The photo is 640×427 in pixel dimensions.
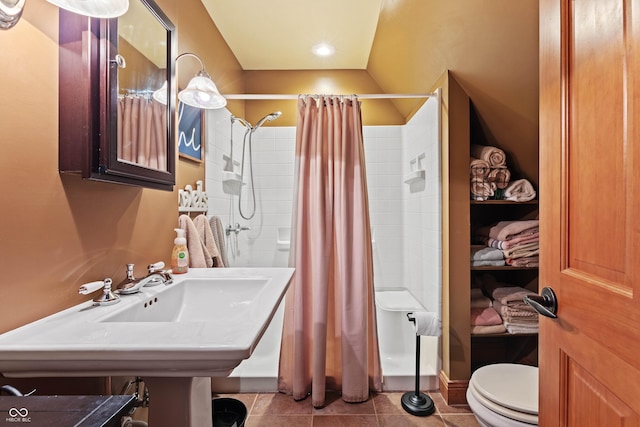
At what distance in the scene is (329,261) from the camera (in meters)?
1.87

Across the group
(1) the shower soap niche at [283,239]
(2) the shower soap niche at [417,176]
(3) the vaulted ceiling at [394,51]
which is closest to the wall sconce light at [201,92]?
(3) the vaulted ceiling at [394,51]

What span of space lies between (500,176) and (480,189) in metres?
0.15

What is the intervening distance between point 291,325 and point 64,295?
127cm

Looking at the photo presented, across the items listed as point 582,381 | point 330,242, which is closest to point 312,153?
point 330,242

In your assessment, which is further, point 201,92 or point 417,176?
point 417,176

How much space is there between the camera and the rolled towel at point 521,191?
6.05 feet

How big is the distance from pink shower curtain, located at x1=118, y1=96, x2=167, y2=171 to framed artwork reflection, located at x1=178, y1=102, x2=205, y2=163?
37 cm

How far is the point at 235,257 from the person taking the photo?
2.57m

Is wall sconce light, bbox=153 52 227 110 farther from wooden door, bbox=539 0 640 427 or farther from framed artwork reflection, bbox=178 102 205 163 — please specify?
wooden door, bbox=539 0 640 427

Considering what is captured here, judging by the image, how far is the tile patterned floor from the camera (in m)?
1.68

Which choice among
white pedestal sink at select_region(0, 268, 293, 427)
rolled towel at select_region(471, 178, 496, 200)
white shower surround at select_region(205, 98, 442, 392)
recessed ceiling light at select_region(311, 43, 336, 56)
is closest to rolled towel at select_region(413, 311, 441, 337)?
white shower surround at select_region(205, 98, 442, 392)

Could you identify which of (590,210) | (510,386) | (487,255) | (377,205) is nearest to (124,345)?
(590,210)

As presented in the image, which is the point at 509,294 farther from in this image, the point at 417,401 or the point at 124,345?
the point at 124,345

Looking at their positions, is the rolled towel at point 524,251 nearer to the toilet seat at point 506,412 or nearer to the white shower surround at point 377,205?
the white shower surround at point 377,205
